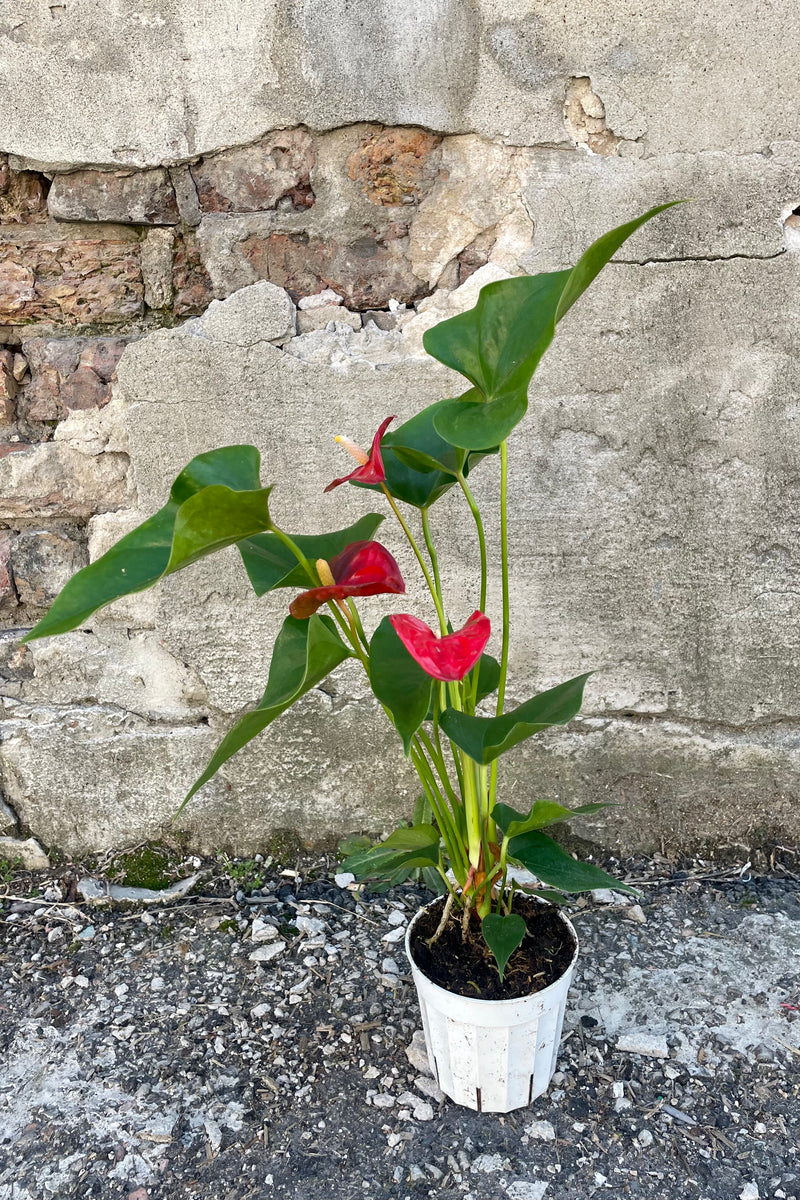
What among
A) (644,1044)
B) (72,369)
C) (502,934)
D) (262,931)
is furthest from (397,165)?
(644,1044)

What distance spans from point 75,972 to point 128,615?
2.31 ft

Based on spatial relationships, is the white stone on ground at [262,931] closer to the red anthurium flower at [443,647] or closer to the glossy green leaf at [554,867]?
the glossy green leaf at [554,867]

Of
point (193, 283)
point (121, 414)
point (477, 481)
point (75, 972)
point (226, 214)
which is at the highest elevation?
point (226, 214)

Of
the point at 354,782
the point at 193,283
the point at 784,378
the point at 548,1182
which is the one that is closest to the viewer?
the point at 548,1182

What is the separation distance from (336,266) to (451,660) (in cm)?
109

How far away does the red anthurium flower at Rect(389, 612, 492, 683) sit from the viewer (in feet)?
2.94

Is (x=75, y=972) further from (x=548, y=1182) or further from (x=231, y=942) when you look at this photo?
(x=548, y=1182)

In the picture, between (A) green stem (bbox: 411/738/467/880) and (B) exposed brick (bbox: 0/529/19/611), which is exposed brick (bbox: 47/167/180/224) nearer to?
(B) exposed brick (bbox: 0/529/19/611)

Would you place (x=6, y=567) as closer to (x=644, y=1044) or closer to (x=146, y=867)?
(x=146, y=867)

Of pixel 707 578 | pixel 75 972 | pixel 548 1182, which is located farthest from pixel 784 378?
pixel 75 972

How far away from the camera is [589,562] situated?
1725mm

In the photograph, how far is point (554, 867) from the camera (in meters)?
1.17

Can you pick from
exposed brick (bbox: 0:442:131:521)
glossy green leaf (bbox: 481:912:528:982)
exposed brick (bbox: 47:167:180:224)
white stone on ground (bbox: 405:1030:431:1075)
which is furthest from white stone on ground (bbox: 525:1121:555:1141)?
exposed brick (bbox: 47:167:180:224)

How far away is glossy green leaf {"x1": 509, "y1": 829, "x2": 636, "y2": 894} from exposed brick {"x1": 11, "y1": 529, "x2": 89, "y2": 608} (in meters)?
1.11
